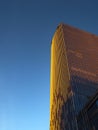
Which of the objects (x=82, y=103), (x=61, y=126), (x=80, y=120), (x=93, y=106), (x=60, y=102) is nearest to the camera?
(x=93, y=106)

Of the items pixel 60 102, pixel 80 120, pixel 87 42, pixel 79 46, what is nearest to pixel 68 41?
pixel 79 46

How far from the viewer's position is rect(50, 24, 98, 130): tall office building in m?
83.6

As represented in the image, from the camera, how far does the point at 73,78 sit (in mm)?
98375

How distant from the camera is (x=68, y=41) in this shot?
13150 cm

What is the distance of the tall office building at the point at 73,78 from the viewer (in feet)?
274

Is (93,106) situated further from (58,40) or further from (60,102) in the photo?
(58,40)

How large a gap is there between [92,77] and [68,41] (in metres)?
33.7

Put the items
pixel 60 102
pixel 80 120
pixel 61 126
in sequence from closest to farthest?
pixel 80 120 → pixel 61 126 → pixel 60 102

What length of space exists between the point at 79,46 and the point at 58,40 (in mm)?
16697

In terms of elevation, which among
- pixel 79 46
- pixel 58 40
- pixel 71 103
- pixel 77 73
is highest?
pixel 58 40

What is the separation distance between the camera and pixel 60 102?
10388 centimetres

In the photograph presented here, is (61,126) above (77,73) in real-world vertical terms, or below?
below

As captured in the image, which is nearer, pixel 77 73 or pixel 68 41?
pixel 77 73

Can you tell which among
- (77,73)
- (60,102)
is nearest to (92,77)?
(77,73)
